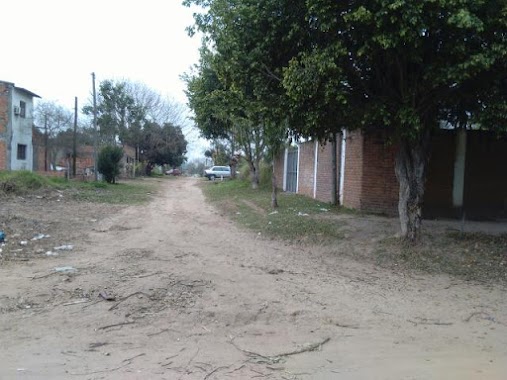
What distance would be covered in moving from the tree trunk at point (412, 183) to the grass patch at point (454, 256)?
361 mm

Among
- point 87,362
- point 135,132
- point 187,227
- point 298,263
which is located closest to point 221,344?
point 87,362

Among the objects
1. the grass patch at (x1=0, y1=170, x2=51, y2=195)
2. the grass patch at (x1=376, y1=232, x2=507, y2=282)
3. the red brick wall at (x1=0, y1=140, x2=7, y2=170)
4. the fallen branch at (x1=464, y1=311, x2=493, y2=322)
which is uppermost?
the red brick wall at (x1=0, y1=140, x2=7, y2=170)

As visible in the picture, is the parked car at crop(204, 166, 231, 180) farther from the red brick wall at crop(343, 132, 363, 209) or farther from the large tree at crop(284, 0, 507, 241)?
the large tree at crop(284, 0, 507, 241)

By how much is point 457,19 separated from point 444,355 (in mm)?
4606

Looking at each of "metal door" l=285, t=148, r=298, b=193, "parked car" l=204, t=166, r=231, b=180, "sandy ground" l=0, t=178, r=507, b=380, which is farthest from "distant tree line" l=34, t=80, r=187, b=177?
"sandy ground" l=0, t=178, r=507, b=380

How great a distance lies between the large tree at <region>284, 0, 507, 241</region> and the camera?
Result: 743 cm

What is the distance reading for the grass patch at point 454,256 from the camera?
8.78 meters

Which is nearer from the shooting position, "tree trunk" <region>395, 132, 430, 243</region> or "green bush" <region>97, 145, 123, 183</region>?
"tree trunk" <region>395, 132, 430, 243</region>

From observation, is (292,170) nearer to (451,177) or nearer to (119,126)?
(451,177)

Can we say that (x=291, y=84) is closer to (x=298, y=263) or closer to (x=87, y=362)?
(x=298, y=263)

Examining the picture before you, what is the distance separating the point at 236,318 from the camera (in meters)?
5.91

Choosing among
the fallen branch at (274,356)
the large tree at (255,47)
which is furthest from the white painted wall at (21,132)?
the fallen branch at (274,356)

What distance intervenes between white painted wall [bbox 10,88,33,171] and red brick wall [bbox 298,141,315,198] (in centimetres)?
2073

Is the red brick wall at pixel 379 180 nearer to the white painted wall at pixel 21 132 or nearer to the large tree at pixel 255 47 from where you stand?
the large tree at pixel 255 47
